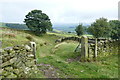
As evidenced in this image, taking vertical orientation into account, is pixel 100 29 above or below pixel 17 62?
above

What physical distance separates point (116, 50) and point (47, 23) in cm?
5532

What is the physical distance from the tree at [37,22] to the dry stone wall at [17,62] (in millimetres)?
57945

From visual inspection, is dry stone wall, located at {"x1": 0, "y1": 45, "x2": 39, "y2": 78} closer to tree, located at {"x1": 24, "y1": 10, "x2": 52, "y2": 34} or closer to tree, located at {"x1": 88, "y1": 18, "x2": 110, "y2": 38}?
tree, located at {"x1": 88, "y1": 18, "x2": 110, "y2": 38}

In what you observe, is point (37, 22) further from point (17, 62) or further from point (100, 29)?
point (17, 62)

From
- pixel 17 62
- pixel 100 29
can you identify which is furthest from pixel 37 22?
pixel 17 62

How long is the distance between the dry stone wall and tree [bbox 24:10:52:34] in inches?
2281

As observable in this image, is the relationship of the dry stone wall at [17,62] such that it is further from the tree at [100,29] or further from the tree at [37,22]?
the tree at [37,22]

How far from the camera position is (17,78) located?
6.99m

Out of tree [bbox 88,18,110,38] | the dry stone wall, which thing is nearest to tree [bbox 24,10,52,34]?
tree [bbox 88,18,110,38]

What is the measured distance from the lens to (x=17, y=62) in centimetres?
730

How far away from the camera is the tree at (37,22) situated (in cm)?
6643

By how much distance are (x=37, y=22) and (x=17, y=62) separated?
63186mm

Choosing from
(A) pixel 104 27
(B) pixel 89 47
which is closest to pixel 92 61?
(B) pixel 89 47

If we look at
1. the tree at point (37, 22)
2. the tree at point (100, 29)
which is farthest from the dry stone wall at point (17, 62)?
the tree at point (37, 22)
